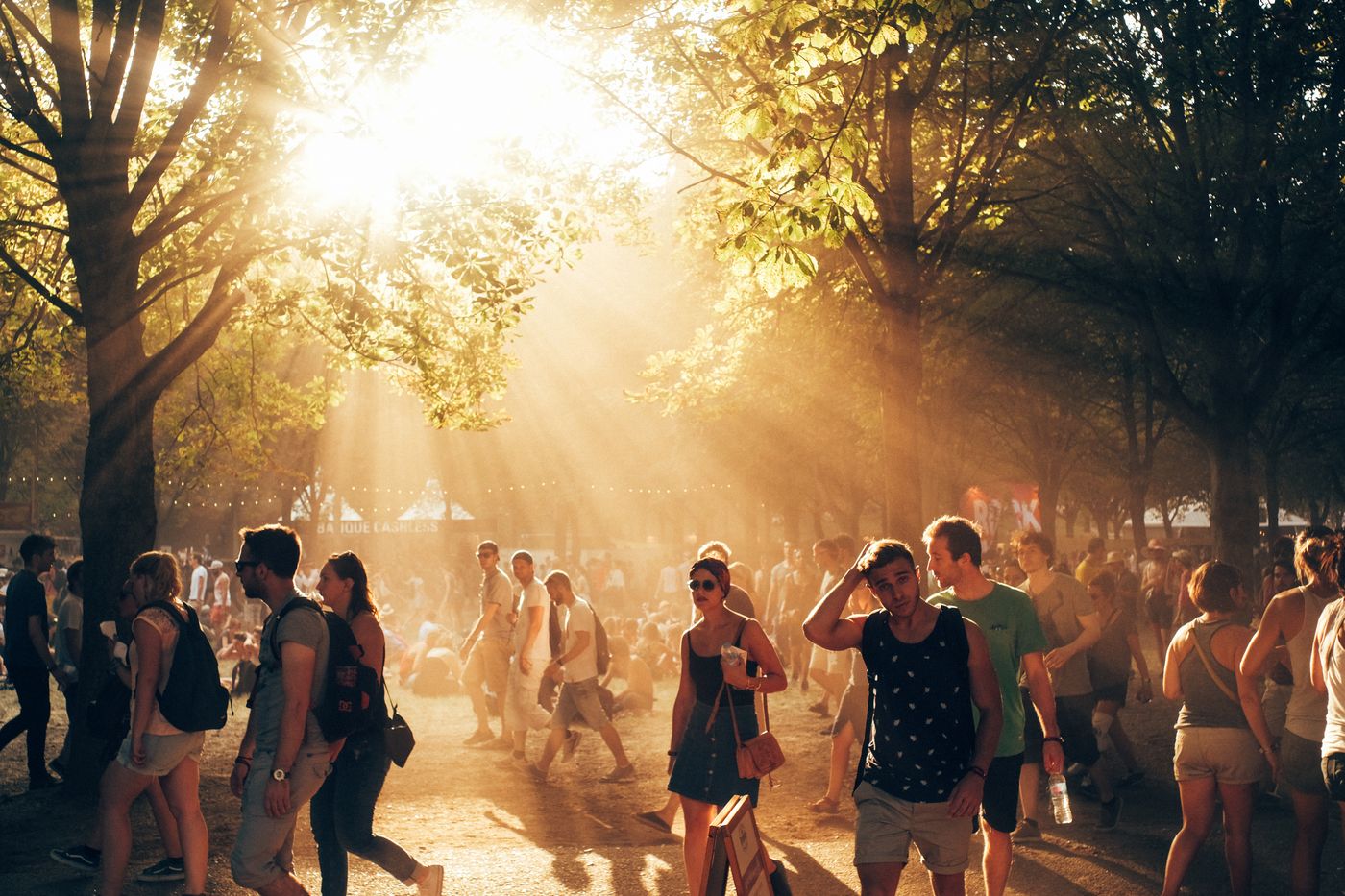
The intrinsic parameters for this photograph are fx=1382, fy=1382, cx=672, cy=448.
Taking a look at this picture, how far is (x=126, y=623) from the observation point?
7883 mm

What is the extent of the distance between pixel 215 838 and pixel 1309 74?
13891mm

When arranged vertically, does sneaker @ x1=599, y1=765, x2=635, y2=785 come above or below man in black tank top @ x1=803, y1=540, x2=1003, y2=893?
below

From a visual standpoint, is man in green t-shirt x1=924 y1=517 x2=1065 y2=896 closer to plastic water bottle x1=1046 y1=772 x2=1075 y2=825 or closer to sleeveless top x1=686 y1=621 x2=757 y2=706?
plastic water bottle x1=1046 y1=772 x2=1075 y2=825

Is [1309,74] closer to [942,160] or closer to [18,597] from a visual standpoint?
[942,160]

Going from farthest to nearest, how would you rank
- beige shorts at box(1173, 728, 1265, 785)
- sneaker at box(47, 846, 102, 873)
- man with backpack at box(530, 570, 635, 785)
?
man with backpack at box(530, 570, 635, 785), sneaker at box(47, 846, 102, 873), beige shorts at box(1173, 728, 1265, 785)

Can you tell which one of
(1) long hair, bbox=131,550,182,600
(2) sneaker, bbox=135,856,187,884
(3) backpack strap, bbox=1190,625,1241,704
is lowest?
(2) sneaker, bbox=135,856,187,884

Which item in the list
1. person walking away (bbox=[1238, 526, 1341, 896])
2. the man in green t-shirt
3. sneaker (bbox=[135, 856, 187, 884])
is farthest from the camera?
sneaker (bbox=[135, 856, 187, 884])

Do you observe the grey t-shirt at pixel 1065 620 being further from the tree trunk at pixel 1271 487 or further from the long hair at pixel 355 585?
the tree trunk at pixel 1271 487

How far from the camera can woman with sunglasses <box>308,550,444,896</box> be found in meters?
6.03

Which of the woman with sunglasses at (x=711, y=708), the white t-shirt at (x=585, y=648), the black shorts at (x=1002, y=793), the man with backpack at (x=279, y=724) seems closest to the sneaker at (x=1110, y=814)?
the black shorts at (x=1002, y=793)

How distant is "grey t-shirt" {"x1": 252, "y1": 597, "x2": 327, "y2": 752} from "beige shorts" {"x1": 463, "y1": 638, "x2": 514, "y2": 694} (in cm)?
754

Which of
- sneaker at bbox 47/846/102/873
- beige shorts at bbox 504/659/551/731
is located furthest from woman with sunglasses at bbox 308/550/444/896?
beige shorts at bbox 504/659/551/731

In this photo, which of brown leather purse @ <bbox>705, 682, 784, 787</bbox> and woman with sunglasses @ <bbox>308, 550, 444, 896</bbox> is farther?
brown leather purse @ <bbox>705, 682, 784, 787</bbox>

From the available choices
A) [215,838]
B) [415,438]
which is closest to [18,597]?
[215,838]
